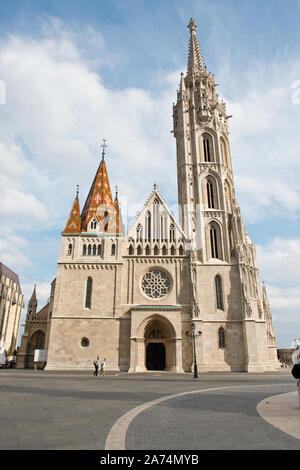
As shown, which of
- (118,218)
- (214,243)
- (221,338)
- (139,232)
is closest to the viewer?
(221,338)

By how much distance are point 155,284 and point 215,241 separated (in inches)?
325

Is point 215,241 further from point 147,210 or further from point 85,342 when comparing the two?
point 85,342

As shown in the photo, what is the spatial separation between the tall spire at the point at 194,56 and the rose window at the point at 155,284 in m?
29.0

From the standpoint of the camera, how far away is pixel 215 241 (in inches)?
1307

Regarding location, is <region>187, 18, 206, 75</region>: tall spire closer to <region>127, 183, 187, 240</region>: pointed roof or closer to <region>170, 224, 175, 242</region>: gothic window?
<region>127, 183, 187, 240</region>: pointed roof

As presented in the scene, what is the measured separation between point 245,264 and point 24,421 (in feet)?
90.1

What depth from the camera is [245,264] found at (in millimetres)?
30906

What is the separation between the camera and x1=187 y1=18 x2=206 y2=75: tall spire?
42.8 metres

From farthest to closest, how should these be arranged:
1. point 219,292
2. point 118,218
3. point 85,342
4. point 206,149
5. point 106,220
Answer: point 206,149 < point 118,218 < point 106,220 < point 219,292 < point 85,342

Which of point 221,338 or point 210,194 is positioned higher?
point 210,194

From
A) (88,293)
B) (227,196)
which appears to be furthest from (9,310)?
(227,196)

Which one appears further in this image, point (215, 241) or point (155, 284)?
point (215, 241)

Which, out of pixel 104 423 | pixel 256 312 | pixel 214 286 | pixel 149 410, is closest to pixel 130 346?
pixel 214 286
